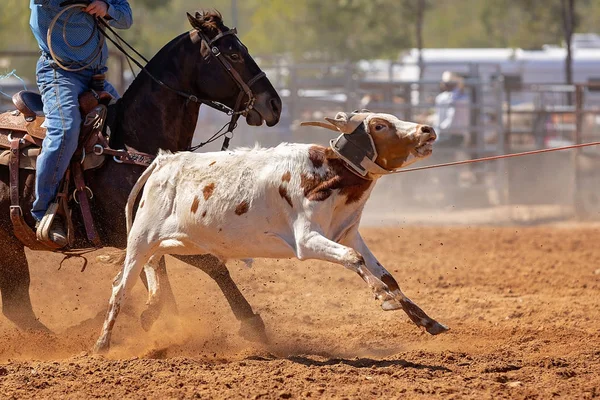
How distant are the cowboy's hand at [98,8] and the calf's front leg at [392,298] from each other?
233 centimetres

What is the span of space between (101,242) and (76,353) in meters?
0.77

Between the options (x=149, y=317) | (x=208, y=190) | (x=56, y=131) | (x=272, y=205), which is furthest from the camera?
(x=149, y=317)

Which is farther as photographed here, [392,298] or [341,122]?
[341,122]

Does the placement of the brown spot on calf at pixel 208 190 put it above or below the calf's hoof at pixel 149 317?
above

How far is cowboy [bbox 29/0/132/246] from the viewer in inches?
241

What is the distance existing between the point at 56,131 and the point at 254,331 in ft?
6.09

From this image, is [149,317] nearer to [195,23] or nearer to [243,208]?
[243,208]

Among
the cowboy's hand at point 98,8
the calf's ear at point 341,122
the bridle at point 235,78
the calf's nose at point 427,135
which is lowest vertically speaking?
the calf's nose at point 427,135

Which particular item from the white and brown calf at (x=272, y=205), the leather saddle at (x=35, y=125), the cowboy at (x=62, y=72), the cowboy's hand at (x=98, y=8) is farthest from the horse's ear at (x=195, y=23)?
the white and brown calf at (x=272, y=205)

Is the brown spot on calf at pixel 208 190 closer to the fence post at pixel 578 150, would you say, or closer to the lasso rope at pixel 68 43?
the lasso rope at pixel 68 43

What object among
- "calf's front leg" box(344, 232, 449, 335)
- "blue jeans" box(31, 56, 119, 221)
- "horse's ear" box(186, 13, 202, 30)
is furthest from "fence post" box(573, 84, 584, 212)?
"blue jeans" box(31, 56, 119, 221)

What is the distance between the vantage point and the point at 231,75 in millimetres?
6520

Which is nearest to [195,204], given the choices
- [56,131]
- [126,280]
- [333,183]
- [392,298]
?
[126,280]

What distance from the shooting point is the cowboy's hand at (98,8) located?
6332 millimetres
